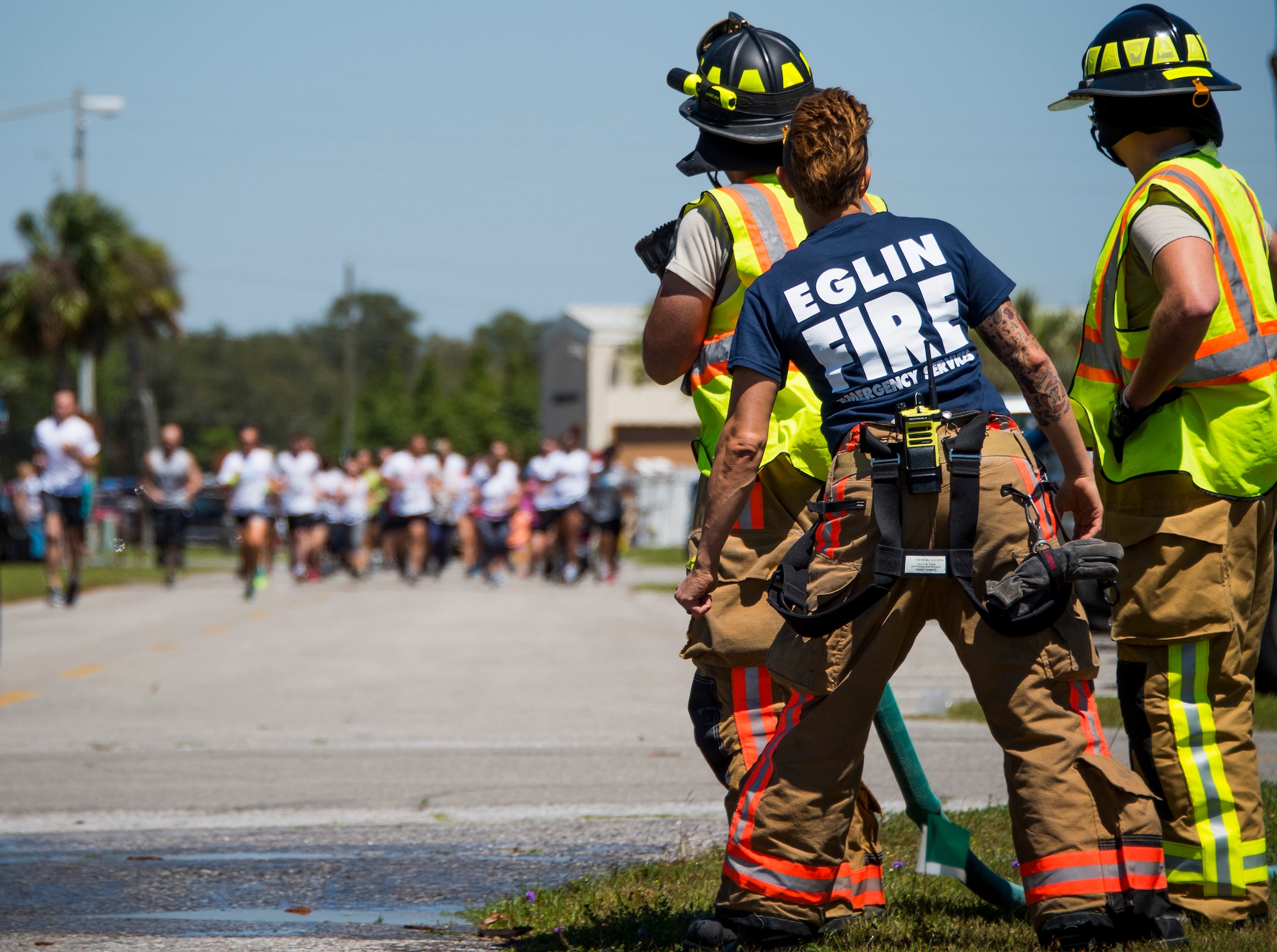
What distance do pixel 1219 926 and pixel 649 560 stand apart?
25.6 m

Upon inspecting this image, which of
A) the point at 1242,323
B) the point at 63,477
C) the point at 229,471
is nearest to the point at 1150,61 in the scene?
the point at 1242,323

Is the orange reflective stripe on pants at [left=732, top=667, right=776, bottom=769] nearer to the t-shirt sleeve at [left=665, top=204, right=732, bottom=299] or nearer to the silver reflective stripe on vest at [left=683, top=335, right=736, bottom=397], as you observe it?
the silver reflective stripe on vest at [left=683, top=335, right=736, bottom=397]

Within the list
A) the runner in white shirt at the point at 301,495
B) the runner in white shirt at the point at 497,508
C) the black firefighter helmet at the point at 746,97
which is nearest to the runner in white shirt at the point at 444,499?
the runner in white shirt at the point at 497,508

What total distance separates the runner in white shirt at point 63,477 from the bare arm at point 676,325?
12342 millimetres

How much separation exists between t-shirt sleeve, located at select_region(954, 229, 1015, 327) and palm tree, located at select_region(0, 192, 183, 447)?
34461 millimetres

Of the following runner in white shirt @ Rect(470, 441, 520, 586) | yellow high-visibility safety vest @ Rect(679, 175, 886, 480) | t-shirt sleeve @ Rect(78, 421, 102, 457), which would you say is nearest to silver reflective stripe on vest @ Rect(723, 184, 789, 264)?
yellow high-visibility safety vest @ Rect(679, 175, 886, 480)

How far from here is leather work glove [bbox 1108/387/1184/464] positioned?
3.56 metres

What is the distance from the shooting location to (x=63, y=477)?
14.8 meters

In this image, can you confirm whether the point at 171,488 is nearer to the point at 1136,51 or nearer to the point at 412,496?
the point at 412,496

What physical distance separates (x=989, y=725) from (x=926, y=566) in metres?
0.35

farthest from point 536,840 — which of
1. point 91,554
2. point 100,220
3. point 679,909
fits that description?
point 100,220

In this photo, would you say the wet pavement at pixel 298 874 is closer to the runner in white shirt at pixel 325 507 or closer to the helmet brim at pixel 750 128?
the helmet brim at pixel 750 128

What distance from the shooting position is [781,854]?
10.1 ft

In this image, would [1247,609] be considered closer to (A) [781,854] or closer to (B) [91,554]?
(A) [781,854]
